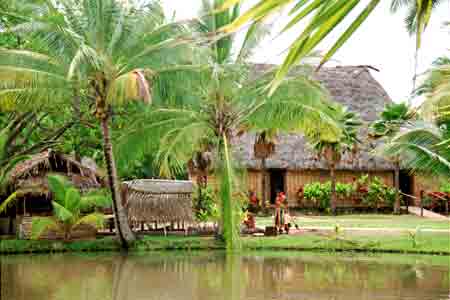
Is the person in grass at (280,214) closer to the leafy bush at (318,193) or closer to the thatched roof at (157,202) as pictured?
the thatched roof at (157,202)

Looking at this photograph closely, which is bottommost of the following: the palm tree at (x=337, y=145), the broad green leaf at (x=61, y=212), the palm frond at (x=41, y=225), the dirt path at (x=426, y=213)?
the dirt path at (x=426, y=213)

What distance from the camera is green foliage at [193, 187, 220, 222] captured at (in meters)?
17.5

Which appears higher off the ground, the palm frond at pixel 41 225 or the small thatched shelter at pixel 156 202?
the small thatched shelter at pixel 156 202

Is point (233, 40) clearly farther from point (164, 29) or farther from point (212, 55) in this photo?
point (164, 29)

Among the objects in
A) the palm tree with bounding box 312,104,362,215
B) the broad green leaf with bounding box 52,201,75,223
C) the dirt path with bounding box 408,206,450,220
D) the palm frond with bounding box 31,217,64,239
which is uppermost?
the palm tree with bounding box 312,104,362,215

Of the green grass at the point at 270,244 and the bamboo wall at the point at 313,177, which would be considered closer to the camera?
the green grass at the point at 270,244

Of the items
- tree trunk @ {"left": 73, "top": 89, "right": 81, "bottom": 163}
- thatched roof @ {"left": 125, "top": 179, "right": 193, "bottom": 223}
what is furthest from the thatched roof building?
thatched roof @ {"left": 125, "top": 179, "right": 193, "bottom": 223}

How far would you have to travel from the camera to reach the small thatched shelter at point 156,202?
16172mm

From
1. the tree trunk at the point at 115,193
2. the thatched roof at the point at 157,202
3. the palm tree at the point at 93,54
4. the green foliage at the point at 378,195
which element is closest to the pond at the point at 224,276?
the tree trunk at the point at 115,193

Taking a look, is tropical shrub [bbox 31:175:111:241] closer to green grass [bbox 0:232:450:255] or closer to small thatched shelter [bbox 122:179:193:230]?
green grass [bbox 0:232:450:255]

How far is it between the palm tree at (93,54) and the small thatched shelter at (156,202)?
84.2 inches

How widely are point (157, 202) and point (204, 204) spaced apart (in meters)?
2.90

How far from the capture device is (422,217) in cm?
2117

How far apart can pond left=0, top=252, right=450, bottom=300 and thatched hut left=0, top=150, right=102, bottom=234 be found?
2.59 m
